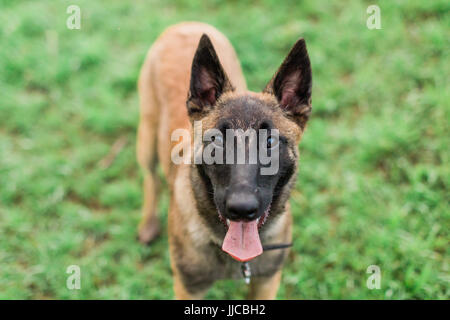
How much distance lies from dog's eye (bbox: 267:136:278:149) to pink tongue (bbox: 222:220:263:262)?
0.54 meters

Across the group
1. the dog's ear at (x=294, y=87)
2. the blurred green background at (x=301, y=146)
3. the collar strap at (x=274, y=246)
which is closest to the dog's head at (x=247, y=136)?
the dog's ear at (x=294, y=87)

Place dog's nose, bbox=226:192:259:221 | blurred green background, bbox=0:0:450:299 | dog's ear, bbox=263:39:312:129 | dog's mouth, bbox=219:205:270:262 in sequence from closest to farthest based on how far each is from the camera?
dog's nose, bbox=226:192:259:221
dog's mouth, bbox=219:205:270:262
dog's ear, bbox=263:39:312:129
blurred green background, bbox=0:0:450:299

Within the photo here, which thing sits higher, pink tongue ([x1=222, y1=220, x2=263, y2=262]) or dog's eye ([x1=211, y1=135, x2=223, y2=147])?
dog's eye ([x1=211, y1=135, x2=223, y2=147])

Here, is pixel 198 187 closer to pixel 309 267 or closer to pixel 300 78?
pixel 300 78

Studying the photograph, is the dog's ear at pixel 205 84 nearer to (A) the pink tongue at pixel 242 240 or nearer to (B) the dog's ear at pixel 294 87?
(B) the dog's ear at pixel 294 87

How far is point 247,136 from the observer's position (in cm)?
287

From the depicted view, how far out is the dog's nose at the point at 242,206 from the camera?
262cm

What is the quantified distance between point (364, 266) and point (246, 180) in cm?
219

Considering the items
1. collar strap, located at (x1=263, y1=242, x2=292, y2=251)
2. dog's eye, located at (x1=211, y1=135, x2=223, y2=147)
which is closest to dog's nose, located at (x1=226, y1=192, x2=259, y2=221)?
dog's eye, located at (x1=211, y1=135, x2=223, y2=147)

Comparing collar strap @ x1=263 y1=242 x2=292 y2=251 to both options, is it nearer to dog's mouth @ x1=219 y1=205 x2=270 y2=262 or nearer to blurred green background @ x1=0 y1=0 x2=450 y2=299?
dog's mouth @ x1=219 y1=205 x2=270 y2=262

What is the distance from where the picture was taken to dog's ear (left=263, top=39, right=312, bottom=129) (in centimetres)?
316

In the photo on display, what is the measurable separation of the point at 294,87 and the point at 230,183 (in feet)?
3.30

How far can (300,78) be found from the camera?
322 cm

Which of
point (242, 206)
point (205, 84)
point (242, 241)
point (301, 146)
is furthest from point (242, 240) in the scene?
point (301, 146)
